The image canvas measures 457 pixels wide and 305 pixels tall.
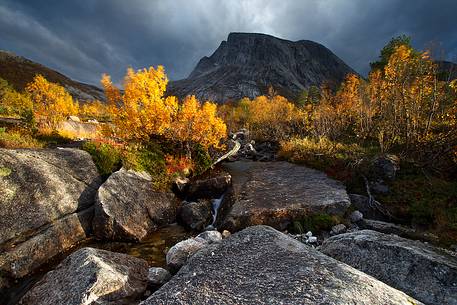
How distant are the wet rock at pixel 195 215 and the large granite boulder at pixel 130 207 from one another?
33.9 inches

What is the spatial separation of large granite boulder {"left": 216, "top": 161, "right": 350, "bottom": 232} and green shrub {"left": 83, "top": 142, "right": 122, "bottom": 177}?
6828mm

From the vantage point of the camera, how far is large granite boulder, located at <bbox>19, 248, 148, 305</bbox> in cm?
589

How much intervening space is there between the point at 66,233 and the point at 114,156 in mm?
5438

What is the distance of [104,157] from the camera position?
46.9 feet

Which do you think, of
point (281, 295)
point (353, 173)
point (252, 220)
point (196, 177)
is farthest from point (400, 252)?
point (196, 177)

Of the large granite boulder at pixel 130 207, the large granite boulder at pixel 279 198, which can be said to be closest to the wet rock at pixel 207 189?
the large granite boulder at pixel 279 198

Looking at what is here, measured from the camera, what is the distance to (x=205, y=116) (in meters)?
18.1

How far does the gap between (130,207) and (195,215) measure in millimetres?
3324

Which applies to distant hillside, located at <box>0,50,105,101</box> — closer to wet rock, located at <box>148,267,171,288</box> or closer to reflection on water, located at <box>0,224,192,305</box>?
reflection on water, located at <box>0,224,192,305</box>

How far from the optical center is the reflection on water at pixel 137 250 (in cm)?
784

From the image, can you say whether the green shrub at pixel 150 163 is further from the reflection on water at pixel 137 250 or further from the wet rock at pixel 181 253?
the wet rock at pixel 181 253

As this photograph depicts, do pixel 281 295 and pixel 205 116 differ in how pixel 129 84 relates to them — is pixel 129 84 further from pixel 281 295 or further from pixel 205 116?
pixel 281 295

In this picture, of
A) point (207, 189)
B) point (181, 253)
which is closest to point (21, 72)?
point (207, 189)

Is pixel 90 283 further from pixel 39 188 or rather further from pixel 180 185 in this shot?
pixel 180 185
